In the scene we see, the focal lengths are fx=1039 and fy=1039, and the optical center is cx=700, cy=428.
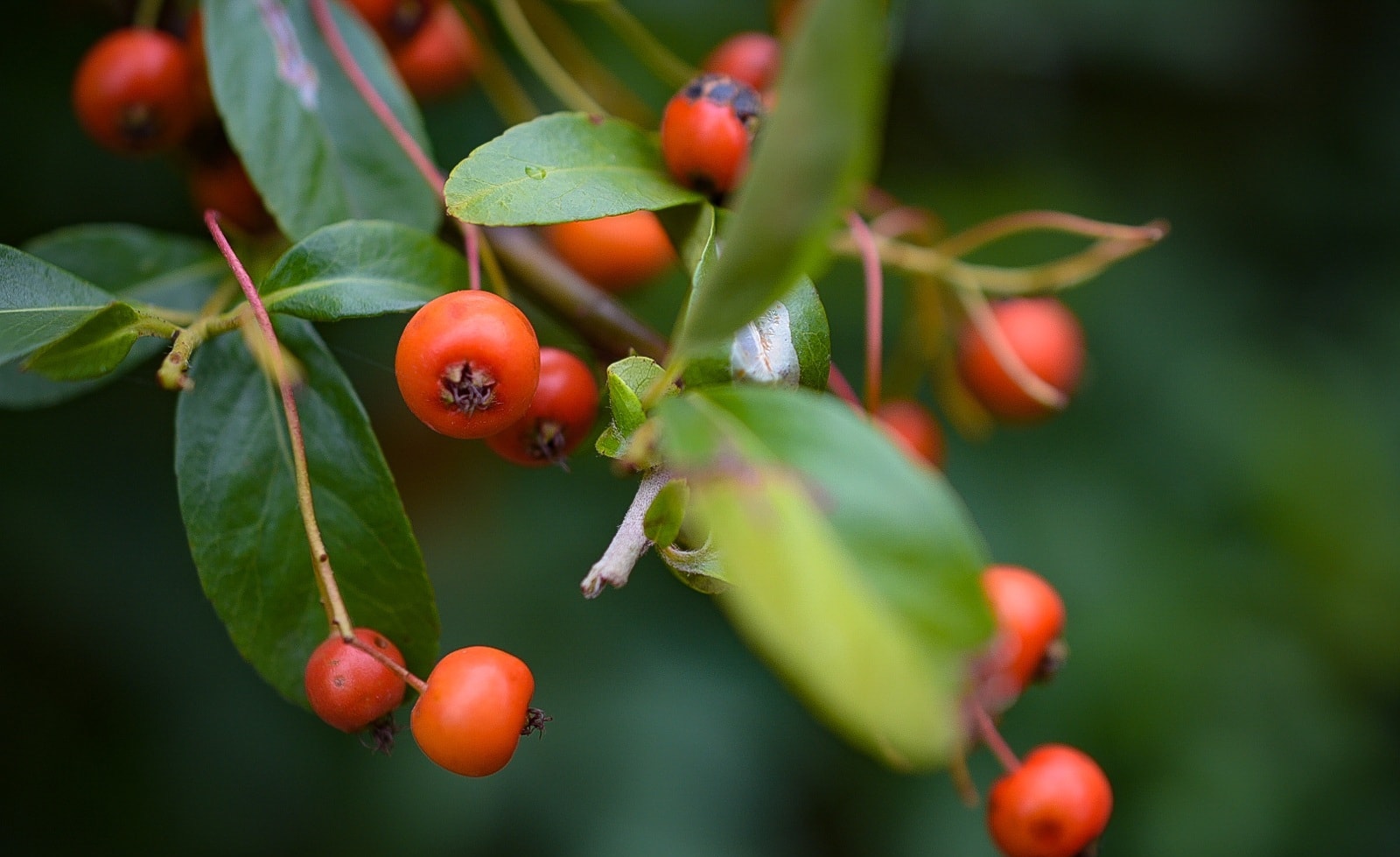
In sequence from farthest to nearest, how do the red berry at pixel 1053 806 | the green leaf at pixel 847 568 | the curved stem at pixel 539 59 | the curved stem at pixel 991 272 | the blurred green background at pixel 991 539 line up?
1. the blurred green background at pixel 991 539
2. the curved stem at pixel 539 59
3. the curved stem at pixel 991 272
4. the red berry at pixel 1053 806
5. the green leaf at pixel 847 568

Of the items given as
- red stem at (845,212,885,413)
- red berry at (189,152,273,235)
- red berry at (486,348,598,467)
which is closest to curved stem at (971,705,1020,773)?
red stem at (845,212,885,413)

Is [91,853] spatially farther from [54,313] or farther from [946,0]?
[946,0]

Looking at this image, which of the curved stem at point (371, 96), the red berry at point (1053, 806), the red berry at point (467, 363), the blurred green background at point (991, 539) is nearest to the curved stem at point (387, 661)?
the red berry at point (467, 363)

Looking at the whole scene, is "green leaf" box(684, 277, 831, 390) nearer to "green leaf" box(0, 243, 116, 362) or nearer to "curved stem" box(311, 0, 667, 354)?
"curved stem" box(311, 0, 667, 354)

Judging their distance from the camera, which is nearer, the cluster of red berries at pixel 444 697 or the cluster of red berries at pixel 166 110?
the cluster of red berries at pixel 444 697

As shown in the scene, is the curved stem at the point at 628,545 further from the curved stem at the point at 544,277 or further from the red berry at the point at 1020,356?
the red berry at the point at 1020,356

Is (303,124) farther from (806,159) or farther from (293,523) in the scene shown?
(806,159)

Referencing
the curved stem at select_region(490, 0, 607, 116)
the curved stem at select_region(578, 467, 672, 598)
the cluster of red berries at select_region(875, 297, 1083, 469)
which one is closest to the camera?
the curved stem at select_region(578, 467, 672, 598)

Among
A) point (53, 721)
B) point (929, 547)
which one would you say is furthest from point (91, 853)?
point (929, 547)
